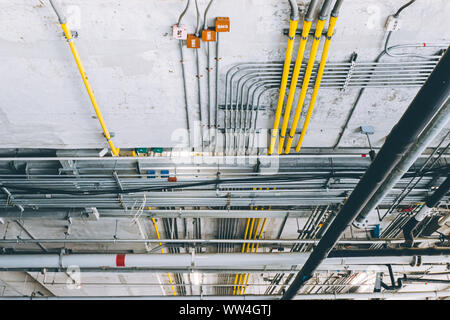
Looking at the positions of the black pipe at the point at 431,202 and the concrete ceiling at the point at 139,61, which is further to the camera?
the black pipe at the point at 431,202

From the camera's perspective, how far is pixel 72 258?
4156 millimetres

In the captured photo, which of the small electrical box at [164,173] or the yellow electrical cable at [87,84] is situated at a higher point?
the yellow electrical cable at [87,84]

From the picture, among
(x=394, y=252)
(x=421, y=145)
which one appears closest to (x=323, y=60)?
(x=421, y=145)

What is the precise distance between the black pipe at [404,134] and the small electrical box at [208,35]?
4.68ft

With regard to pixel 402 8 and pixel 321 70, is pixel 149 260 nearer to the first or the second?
pixel 321 70

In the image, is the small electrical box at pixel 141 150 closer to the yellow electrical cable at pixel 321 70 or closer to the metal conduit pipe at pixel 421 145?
the yellow electrical cable at pixel 321 70

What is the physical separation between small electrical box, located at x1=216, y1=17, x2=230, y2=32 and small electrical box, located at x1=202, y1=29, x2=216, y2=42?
0.18 feet

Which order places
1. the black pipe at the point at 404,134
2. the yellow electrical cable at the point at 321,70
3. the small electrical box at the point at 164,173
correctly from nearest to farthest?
the black pipe at the point at 404,134 → the yellow electrical cable at the point at 321,70 → the small electrical box at the point at 164,173

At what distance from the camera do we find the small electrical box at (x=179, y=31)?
2193 mm

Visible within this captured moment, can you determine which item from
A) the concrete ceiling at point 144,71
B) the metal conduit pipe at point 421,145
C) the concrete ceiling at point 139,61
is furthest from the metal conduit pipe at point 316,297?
the metal conduit pipe at point 421,145

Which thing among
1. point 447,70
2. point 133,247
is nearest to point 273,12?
point 447,70

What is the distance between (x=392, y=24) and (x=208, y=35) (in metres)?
1.40

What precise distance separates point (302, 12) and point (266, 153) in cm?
157

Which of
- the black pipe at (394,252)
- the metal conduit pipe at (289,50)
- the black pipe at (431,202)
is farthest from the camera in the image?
the black pipe at (394,252)
